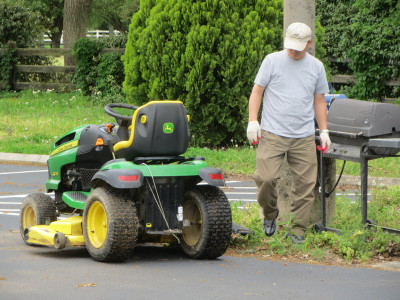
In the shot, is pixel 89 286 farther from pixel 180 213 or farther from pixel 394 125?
pixel 394 125

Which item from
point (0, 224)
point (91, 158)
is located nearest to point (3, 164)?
point (0, 224)

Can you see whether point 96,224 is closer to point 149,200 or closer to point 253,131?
point 149,200

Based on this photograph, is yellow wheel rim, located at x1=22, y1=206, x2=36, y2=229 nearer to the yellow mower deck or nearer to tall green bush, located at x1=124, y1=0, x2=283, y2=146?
the yellow mower deck

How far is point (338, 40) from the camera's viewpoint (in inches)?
968

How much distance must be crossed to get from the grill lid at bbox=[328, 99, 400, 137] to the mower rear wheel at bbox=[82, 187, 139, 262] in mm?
2100

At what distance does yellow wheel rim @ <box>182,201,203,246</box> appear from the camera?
7.61m

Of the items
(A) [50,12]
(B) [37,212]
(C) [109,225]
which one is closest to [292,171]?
(C) [109,225]

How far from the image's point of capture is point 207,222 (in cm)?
732

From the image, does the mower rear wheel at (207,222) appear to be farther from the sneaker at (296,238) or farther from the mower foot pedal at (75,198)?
the mower foot pedal at (75,198)

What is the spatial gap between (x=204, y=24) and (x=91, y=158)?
796 centimetres

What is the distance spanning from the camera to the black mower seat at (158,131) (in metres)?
7.45

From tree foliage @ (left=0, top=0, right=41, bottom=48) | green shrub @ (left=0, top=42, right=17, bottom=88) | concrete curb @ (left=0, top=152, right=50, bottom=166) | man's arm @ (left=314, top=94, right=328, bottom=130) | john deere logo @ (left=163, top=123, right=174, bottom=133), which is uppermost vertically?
tree foliage @ (left=0, top=0, right=41, bottom=48)

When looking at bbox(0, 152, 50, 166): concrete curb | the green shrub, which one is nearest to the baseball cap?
bbox(0, 152, 50, 166): concrete curb

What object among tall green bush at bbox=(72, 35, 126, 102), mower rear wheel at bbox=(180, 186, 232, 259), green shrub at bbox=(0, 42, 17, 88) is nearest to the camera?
mower rear wheel at bbox=(180, 186, 232, 259)
